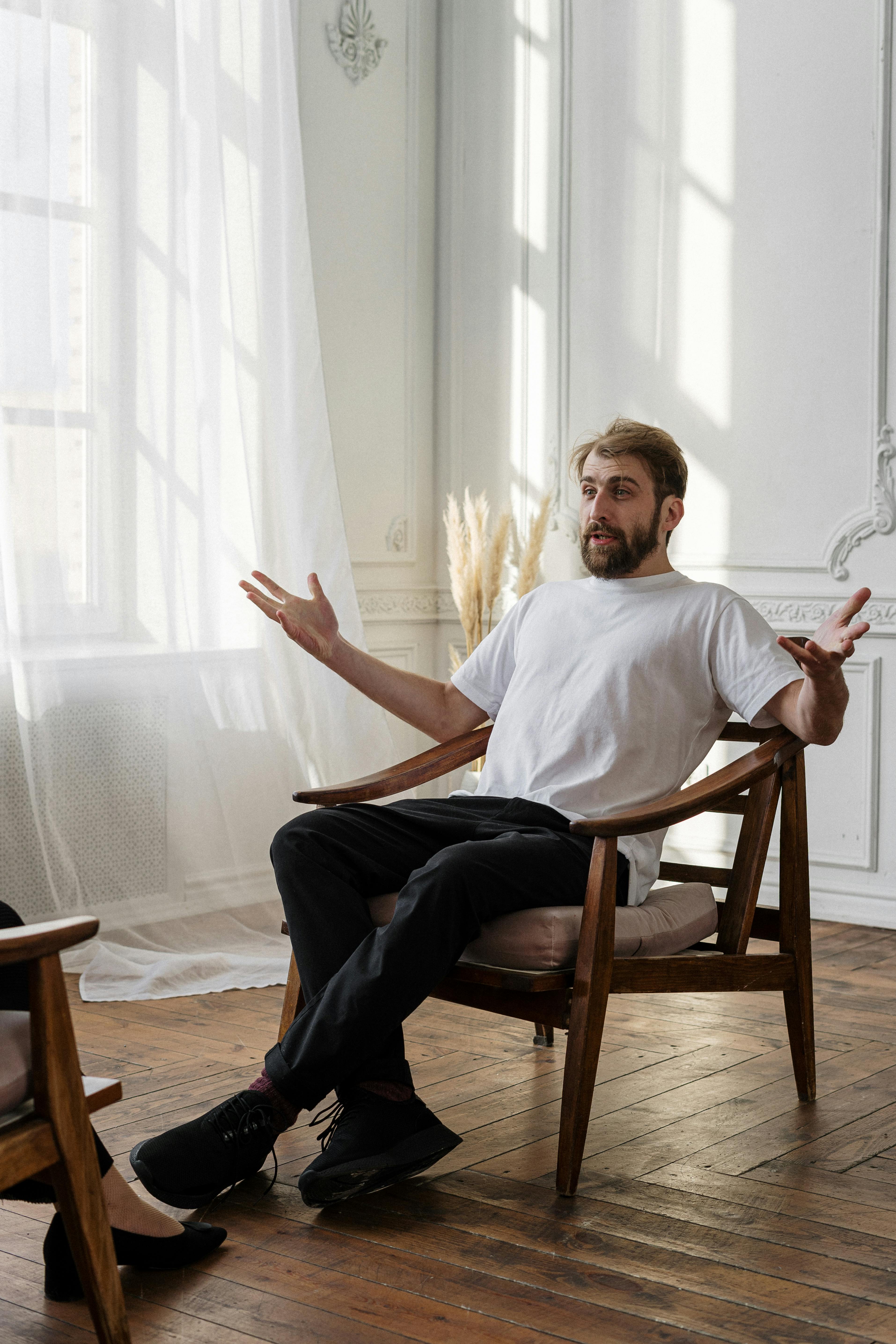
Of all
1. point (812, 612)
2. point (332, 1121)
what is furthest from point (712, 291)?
point (332, 1121)

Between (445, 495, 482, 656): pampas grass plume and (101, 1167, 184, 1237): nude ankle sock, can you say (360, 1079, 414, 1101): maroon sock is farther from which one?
(445, 495, 482, 656): pampas grass plume

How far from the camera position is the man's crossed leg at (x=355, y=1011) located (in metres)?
1.91

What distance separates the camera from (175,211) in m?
3.58

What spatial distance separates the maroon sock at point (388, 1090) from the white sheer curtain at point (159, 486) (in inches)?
49.8

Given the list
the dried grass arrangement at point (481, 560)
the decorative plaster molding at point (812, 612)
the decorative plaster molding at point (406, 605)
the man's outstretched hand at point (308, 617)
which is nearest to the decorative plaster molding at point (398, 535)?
the decorative plaster molding at point (406, 605)

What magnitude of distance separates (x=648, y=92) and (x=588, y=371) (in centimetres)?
80

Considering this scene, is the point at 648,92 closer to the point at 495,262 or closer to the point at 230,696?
the point at 495,262

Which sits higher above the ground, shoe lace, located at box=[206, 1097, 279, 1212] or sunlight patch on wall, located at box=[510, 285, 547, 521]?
sunlight patch on wall, located at box=[510, 285, 547, 521]

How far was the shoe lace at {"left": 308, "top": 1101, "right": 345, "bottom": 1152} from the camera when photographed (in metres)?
1.98

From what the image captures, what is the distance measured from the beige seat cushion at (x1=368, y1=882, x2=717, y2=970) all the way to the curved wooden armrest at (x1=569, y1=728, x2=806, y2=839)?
0.37 feet

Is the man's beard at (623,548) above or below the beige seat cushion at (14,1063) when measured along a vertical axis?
above

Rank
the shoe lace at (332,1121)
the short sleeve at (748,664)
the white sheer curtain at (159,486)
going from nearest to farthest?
the shoe lace at (332,1121) < the short sleeve at (748,664) < the white sheer curtain at (159,486)

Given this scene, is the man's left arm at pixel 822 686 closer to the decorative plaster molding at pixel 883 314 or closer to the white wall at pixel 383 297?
the decorative plaster molding at pixel 883 314

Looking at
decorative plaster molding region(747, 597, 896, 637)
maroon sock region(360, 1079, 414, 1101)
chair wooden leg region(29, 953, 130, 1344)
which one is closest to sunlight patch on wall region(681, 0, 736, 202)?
decorative plaster molding region(747, 597, 896, 637)
